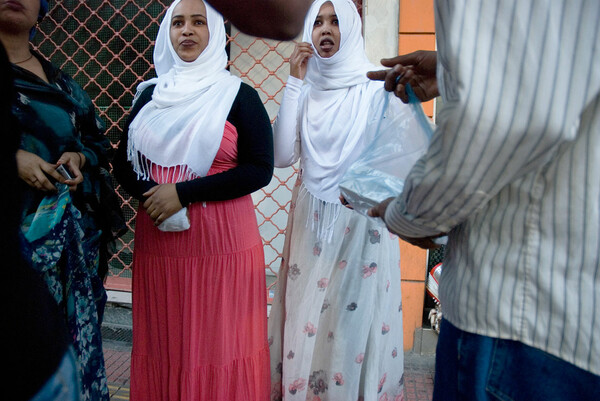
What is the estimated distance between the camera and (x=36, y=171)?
1.47 metres

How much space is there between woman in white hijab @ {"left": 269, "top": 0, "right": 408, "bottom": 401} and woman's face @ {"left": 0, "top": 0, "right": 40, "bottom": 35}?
1031 millimetres

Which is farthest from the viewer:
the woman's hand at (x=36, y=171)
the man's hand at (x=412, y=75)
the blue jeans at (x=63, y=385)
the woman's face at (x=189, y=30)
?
the woman's face at (x=189, y=30)

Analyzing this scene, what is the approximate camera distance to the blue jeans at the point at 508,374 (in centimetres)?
67

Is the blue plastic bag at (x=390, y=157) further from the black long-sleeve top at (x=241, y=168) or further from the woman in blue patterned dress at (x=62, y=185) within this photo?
the woman in blue patterned dress at (x=62, y=185)

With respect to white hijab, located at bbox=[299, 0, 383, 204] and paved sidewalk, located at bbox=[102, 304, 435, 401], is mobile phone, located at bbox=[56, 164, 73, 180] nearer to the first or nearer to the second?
white hijab, located at bbox=[299, 0, 383, 204]

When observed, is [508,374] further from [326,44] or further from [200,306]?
[326,44]

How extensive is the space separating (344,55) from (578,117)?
5.10 ft

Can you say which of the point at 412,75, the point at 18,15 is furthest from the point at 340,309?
the point at 18,15

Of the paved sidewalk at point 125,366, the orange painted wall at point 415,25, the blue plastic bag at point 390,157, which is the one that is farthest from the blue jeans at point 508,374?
the orange painted wall at point 415,25

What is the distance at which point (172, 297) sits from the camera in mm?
1729

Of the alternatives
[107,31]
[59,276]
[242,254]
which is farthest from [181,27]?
[107,31]

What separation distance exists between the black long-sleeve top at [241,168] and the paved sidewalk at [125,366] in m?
1.35

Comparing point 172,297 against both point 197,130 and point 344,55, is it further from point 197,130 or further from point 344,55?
point 344,55

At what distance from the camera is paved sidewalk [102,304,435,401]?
249cm
